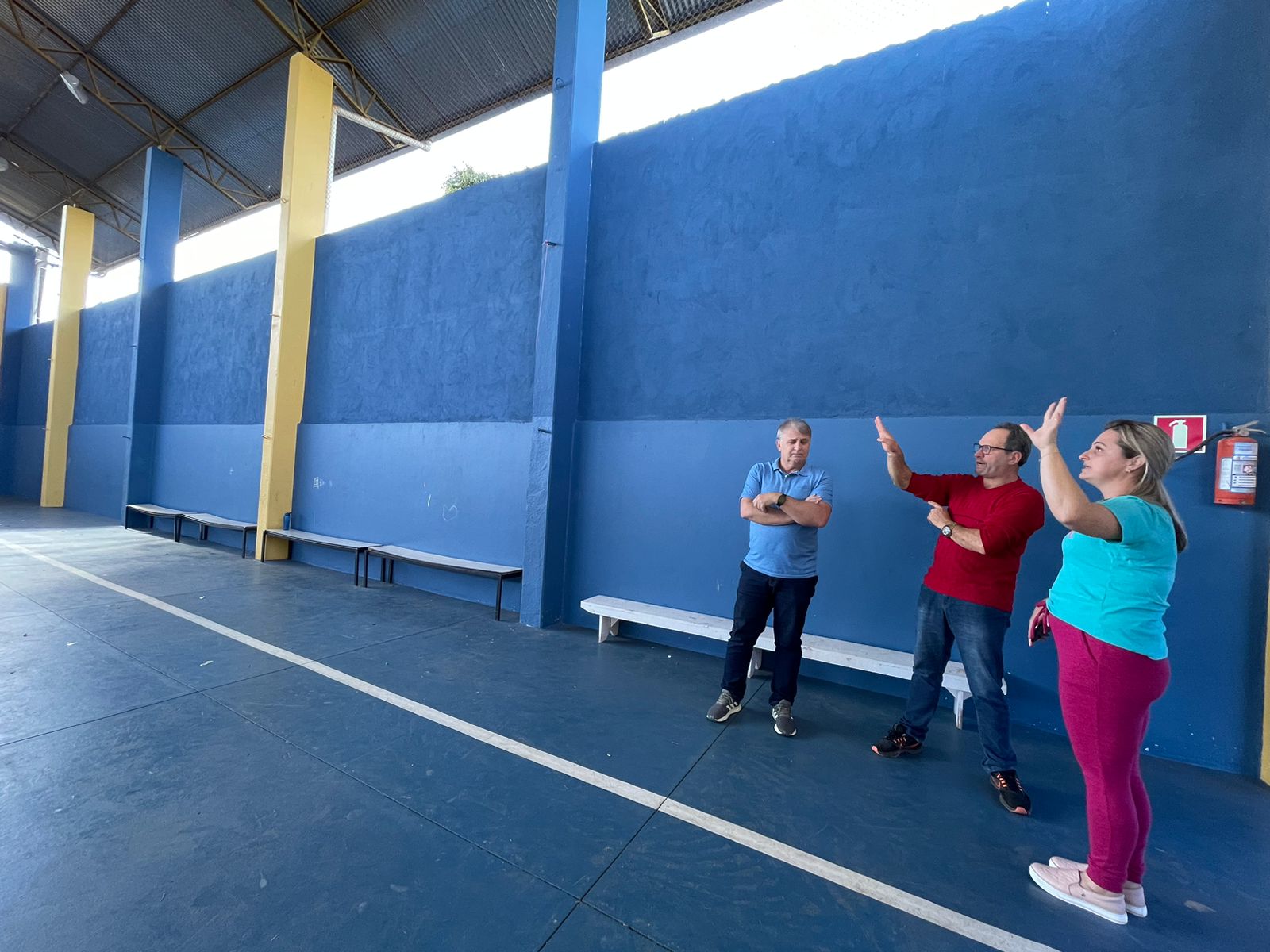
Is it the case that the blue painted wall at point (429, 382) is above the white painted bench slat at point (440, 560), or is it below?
above

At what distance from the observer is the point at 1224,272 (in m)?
2.93

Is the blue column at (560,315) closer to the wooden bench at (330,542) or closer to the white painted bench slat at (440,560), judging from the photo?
the white painted bench slat at (440,560)

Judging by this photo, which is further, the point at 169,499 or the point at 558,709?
the point at 169,499

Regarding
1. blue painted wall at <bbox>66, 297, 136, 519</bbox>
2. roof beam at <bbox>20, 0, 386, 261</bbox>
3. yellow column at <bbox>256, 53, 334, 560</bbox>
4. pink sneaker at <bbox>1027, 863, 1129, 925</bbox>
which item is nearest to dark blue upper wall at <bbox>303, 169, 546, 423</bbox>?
yellow column at <bbox>256, 53, 334, 560</bbox>

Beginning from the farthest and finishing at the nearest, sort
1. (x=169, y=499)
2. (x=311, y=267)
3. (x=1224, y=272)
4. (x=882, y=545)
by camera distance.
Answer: (x=169, y=499) < (x=311, y=267) < (x=882, y=545) < (x=1224, y=272)

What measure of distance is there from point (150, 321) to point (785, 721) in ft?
42.5

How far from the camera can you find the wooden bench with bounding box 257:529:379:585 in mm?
6145

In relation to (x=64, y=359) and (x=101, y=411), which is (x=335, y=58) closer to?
(x=101, y=411)

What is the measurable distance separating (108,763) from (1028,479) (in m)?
4.97

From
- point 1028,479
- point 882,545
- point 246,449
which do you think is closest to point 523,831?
point 882,545

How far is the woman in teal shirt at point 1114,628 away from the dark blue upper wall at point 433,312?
453cm

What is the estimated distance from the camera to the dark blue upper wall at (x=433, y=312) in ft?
18.1

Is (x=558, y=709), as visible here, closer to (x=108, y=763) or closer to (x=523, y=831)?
(x=523, y=831)

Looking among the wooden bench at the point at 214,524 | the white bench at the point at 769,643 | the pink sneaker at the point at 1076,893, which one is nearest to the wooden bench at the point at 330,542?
the wooden bench at the point at 214,524
